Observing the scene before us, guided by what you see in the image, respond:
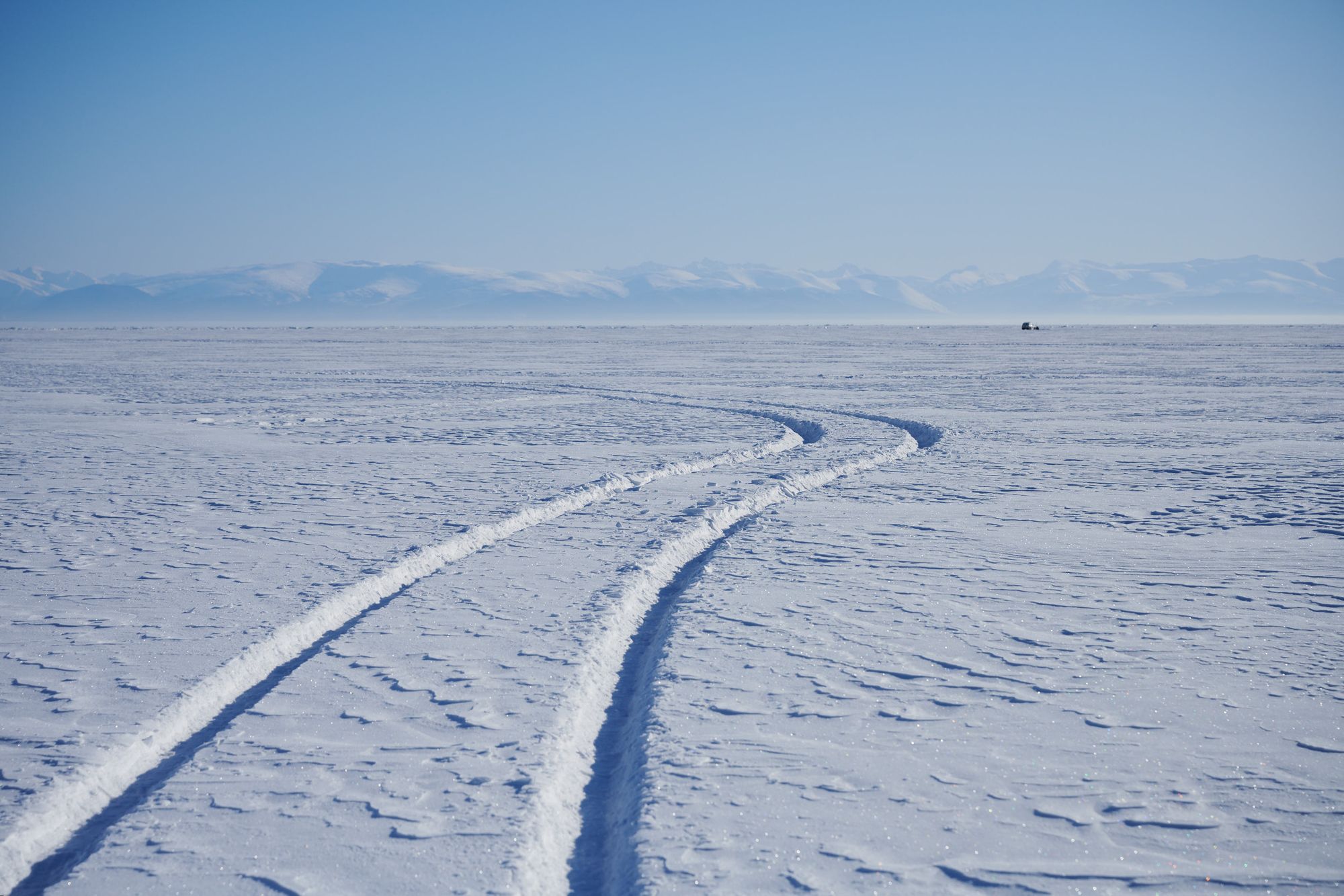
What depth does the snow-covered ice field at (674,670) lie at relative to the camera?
240cm

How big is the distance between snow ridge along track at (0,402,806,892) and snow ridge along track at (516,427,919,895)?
0.95 m

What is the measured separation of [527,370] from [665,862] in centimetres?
1775

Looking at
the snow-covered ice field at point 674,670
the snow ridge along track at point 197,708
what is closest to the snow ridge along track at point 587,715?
the snow-covered ice field at point 674,670

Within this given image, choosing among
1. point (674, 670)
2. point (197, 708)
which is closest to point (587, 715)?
point (674, 670)

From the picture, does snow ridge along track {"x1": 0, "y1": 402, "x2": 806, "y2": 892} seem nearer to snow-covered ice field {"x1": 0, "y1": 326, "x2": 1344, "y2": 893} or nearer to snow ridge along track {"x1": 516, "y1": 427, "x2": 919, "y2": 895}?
snow-covered ice field {"x1": 0, "y1": 326, "x2": 1344, "y2": 893}

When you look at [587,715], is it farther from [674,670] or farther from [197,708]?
[197,708]

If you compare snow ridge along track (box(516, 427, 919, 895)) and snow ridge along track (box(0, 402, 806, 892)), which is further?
snow ridge along track (box(0, 402, 806, 892))

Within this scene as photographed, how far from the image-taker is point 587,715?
3.12 metres

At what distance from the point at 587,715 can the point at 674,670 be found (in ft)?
1.36

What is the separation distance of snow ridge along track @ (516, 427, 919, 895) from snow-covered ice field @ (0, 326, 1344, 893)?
1cm

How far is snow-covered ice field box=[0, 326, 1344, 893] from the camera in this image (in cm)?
240

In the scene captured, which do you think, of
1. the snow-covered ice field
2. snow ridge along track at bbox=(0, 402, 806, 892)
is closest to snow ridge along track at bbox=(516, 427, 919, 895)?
the snow-covered ice field

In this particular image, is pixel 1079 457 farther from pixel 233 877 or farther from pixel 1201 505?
pixel 233 877

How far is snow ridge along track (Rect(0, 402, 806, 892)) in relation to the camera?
2.47 meters
